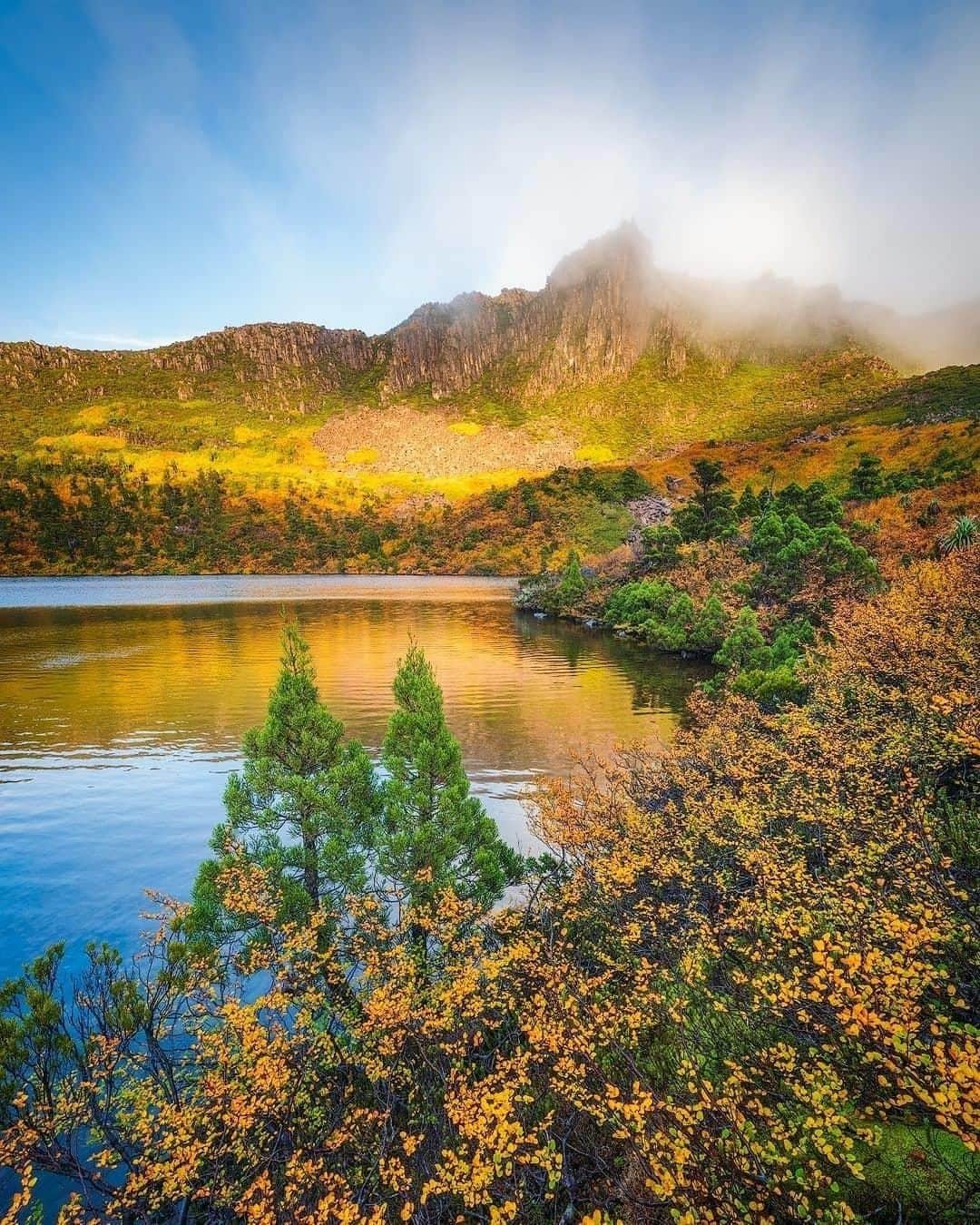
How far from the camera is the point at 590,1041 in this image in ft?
31.3

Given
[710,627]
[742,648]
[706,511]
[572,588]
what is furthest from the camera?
[572,588]

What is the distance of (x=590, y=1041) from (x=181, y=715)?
33.8 metres

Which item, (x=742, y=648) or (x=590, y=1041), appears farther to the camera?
(x=742, y=648)

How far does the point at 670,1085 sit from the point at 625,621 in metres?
55.7

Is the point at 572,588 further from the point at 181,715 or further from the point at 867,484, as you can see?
the point at 181,715

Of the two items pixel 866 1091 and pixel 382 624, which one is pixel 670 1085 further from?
pixel 382 624

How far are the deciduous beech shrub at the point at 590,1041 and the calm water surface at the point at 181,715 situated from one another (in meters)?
6.36

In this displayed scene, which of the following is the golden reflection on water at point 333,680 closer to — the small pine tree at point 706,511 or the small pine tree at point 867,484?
the small pine tree at point 706,511

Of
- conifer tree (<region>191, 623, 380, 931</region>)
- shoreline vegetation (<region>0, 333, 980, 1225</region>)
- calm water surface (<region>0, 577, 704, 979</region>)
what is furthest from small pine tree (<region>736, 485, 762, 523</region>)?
conifer tree (<region>191, 623, 380, 931</region>)

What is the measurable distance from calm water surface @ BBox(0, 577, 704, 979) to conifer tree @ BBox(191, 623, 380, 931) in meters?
6.34

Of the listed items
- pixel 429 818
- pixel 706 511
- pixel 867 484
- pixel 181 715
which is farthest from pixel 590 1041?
pixel 867 484

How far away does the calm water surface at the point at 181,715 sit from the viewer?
1933 cm

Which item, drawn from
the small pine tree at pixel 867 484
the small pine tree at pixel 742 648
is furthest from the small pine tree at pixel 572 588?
the small pine tree at pixel 742 648

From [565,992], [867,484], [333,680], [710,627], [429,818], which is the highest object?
[867,484]
